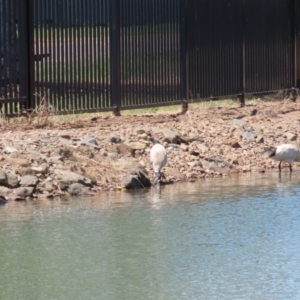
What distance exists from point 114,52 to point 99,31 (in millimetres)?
419

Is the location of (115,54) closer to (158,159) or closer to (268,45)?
(158,159)

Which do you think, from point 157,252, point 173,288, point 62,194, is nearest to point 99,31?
point 62,194

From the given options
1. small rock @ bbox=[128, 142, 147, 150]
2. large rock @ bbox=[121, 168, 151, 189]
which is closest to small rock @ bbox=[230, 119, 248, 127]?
small rock @ bbox=[128, 142, 147, 150]

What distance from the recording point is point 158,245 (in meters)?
8.61

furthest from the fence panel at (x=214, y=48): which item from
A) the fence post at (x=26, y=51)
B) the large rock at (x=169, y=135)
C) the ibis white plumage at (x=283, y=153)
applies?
the ibis white plumage at (x=283, y=153)

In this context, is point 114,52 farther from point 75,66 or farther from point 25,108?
point 25,108

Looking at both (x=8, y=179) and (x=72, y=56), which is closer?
(x=8, y=179)

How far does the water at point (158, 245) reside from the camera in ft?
23.7

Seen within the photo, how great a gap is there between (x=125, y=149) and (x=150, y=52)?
338 cm

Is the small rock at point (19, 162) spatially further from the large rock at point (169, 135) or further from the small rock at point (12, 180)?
the large rock at point (169, 135)

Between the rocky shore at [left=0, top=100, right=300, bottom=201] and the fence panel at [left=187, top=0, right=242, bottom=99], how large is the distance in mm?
579

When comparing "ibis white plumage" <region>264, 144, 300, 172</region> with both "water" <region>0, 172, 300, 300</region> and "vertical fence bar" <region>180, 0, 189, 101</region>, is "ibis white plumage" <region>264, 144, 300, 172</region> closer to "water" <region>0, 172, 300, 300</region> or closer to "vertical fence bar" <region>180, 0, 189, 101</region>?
"water" <region>0, 172, 300, 300</region>

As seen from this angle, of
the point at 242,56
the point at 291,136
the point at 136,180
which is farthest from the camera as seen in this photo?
the point at 242,56

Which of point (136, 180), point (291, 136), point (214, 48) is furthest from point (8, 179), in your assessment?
point (214, 48)
